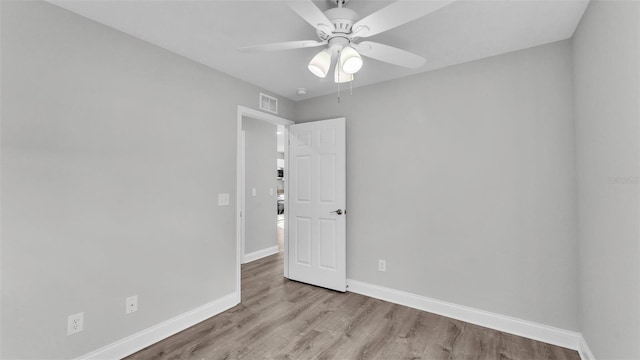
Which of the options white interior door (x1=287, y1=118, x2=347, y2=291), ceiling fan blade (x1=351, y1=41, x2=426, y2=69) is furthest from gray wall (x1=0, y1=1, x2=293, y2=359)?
ceiling fan blade (x1=351, y1=41, x2=426, y2=69)

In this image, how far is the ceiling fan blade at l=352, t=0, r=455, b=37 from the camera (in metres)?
1.16

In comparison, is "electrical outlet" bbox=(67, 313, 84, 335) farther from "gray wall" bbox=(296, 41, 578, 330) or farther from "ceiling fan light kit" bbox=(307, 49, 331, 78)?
"gray wall" bbox=(296, 41, 578, 330)

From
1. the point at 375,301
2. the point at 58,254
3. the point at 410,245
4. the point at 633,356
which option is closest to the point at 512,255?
the point at 410,245

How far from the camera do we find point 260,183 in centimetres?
482

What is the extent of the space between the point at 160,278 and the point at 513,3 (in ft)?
10.9

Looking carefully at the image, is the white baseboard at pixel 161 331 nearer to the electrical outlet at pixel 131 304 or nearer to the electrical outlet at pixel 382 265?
the electrical outlet at pixel 131 304

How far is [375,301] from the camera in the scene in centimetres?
304

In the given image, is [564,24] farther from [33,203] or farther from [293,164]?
[33,203]

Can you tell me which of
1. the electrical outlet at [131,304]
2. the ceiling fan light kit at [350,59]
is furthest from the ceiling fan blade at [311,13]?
the electrical outlet at [131,304]

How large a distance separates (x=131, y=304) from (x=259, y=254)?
2.64 metres

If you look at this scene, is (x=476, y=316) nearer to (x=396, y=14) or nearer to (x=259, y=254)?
(x=396, y=14)

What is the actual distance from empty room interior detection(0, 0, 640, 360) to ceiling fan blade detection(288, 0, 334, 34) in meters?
0.01

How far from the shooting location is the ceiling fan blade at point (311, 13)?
1251 millimetres

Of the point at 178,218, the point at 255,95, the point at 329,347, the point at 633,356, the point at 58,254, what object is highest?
the point at 255,95
